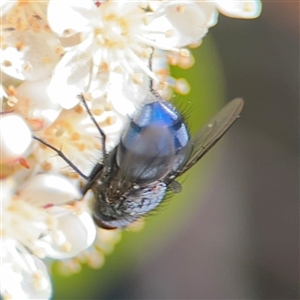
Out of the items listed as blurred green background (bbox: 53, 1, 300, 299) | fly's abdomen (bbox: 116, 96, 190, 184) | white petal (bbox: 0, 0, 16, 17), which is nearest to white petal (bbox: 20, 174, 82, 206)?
fly's abdomen (bbox: 116, 96, 190, 184)

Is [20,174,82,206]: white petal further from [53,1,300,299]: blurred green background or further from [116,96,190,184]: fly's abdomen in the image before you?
[53,1,300,299]: blurred green background

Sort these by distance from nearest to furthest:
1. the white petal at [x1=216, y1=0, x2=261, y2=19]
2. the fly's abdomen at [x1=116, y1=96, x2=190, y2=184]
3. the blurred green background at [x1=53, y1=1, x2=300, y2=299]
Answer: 1. the fly's abdomen at [x1=116, y1=96, x2=190, y2=184]
2. the white petal at [x1=216, y1=0, x2=261, y2=19]
3. the blurred green background at [x1=53, y1=1, x2=300, y2=299]

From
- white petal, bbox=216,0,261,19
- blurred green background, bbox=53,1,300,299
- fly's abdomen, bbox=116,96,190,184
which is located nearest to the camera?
fly's abdomen, bbox=116,96,190,184

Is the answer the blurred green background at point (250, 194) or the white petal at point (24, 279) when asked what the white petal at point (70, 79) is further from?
the blurred green background at point (250, 194)

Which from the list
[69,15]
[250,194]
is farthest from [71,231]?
[250,194]

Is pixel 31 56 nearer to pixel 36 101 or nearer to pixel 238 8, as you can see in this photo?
pixel 36 101

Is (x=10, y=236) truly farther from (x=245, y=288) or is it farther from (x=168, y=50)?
(x=245, y=288)
